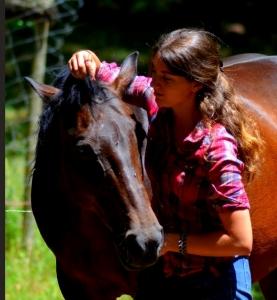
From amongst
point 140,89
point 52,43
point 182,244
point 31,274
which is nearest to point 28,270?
point 31,274

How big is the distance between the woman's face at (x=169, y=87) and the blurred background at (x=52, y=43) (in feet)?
8.11

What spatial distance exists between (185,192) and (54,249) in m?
0.72

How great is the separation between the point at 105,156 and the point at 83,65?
18.6 inches


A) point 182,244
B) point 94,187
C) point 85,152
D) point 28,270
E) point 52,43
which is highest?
point 85,152

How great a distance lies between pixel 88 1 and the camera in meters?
13.8

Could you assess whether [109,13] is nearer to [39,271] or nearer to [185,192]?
[39,271]

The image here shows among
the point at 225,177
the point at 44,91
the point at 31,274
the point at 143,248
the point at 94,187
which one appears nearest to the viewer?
the point at 143,248

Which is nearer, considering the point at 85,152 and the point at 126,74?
the point at 85,152

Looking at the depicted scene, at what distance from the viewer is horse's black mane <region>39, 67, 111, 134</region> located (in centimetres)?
321

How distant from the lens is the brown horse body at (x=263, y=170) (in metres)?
3.87

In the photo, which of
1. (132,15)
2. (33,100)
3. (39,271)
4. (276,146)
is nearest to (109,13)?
(132,15)

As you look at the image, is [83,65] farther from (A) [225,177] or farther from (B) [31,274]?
(B) [31,274]

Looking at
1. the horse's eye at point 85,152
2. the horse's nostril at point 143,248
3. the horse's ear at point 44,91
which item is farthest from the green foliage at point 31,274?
the horse's nostril at point 143,248

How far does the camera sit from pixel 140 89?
11.4ft
